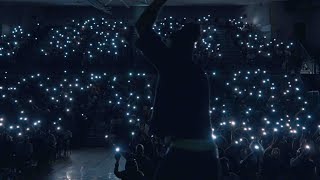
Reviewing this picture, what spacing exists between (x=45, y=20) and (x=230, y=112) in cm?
1777

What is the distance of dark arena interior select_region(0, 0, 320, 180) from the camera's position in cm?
258

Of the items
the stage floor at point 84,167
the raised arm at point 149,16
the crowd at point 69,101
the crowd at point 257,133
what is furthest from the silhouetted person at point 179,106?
the crowd at point 69,101

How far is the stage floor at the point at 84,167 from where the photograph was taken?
12606 mm

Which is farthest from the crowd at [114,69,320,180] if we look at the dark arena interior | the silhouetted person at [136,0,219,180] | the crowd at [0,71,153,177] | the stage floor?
the silhouetted person at [136,0,219,180]

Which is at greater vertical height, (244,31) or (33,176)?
(244,31)

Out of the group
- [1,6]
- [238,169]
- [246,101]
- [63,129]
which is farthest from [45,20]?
[238,169]

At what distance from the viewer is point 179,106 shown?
100 inches

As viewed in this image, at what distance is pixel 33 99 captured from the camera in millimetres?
20453

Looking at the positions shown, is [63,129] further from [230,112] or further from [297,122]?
[297,122]

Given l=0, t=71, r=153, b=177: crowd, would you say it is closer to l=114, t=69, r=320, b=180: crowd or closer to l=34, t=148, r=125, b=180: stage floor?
l=34, t=148, r=125, b=180: stage floor

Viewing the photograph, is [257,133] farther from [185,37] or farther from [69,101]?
[185,37]

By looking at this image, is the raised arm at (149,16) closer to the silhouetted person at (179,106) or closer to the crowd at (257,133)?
the silhouetted person at (179,106)

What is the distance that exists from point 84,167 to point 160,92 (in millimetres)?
12231

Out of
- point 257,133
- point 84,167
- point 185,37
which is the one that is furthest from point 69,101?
point 185,37
